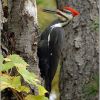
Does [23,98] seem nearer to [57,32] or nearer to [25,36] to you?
[25,36]

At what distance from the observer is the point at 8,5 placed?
8.39 ft

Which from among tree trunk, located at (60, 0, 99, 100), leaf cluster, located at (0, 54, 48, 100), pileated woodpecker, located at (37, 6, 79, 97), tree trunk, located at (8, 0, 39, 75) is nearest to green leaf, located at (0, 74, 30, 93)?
leaf cluster, located at (0, 54, 48, 100)

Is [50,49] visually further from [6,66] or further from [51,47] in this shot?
[6,66]

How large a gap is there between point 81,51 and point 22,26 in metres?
1.96

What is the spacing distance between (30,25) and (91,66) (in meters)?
1.93

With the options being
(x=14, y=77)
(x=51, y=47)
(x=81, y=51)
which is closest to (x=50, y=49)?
(x=51, y=47)

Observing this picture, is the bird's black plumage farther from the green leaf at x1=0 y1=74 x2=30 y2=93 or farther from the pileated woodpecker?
the green leaf at x1=0 y1=74 x2=30 y2=93

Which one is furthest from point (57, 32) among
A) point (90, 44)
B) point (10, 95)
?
point (10, 95)

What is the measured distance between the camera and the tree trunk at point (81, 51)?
4.41 m

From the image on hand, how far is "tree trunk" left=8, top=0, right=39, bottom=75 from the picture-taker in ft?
8.33

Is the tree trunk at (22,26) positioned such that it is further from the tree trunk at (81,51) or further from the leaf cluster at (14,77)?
the tree trunk at (81,51)

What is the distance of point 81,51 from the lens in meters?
4.45

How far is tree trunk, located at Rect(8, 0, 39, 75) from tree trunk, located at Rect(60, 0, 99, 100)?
1863mm

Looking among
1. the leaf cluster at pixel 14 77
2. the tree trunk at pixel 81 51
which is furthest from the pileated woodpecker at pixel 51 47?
the leaf cluster at pixel 14 77
